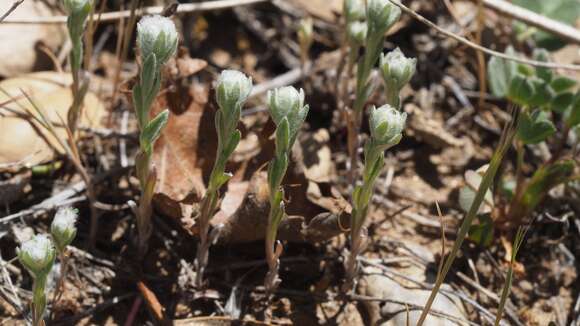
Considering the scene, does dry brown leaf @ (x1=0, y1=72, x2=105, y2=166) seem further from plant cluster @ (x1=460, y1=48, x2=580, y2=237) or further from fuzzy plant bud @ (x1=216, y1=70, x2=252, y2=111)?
plant cluster @ (x1=460, y1=48, x2=580, y2=237)

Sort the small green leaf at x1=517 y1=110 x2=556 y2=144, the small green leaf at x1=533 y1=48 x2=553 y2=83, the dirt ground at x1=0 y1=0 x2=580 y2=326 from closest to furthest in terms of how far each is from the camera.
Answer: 1. the dirt ground at x1=0 y1=0 x2=580 y2=326
2. the small green leaf at x1=517 y1=110 x2=556 y2=144
3. the small green leaf at x1=533 y1=48 x2=553 y2=83

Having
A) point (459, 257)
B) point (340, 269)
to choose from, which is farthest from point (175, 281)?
point (459, 257)

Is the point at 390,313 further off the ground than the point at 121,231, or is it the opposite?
the point at 121,231

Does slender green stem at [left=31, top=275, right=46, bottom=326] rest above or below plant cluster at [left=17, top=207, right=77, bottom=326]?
below

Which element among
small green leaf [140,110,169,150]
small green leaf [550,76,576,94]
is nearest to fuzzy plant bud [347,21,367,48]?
small green leaf [550,76,576,94]

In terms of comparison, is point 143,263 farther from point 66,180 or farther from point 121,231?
point 66,180

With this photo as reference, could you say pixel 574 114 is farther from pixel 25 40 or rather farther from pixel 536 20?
pixel 25 40

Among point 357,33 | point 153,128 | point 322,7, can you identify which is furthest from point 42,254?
point 322,7

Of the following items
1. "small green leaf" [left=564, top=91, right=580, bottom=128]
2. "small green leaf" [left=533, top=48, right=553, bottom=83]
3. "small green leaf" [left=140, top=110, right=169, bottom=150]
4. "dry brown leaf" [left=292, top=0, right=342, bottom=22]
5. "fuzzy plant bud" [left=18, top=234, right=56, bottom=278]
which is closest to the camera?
"fuzzy plant bud" [left=18, top=234, right=56, bottom=278]
